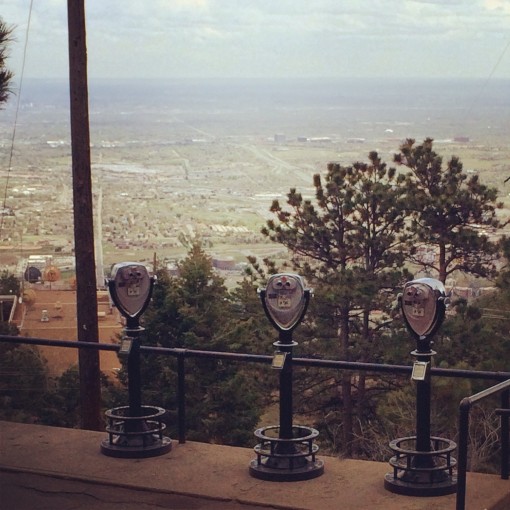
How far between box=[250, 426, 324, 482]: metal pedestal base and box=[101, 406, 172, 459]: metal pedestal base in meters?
0.81

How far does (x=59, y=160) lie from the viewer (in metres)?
83.7

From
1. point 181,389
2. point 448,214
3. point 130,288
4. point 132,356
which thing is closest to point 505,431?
point 181,389

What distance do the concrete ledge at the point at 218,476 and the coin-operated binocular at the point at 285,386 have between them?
0.29ft

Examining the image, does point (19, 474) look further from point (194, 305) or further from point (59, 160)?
point (59, 160)

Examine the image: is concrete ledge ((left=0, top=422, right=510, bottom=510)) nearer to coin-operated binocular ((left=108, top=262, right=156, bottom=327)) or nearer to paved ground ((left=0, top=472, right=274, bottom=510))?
paved ground ((left=0, top=472, right=274, bottom=510))

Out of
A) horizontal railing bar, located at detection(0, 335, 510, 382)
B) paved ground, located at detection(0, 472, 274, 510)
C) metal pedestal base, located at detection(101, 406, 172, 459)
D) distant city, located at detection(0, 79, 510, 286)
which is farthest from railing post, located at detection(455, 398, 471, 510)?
distant city, located at detection(0, 79, 510, 286)

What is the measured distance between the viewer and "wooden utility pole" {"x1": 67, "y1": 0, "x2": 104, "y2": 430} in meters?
13.5

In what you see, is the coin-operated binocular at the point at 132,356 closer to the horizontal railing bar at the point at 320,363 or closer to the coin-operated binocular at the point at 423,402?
the horizontal railing bar at the point at 320,363

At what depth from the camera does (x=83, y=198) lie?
44.6ft

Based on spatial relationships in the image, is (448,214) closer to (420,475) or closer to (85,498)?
(420,475)

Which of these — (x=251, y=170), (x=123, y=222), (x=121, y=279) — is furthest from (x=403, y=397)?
(x=251, y=170)

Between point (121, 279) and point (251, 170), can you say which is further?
point (251, 170)

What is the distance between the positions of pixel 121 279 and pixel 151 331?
27.2m

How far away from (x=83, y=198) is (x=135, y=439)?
6839mm
